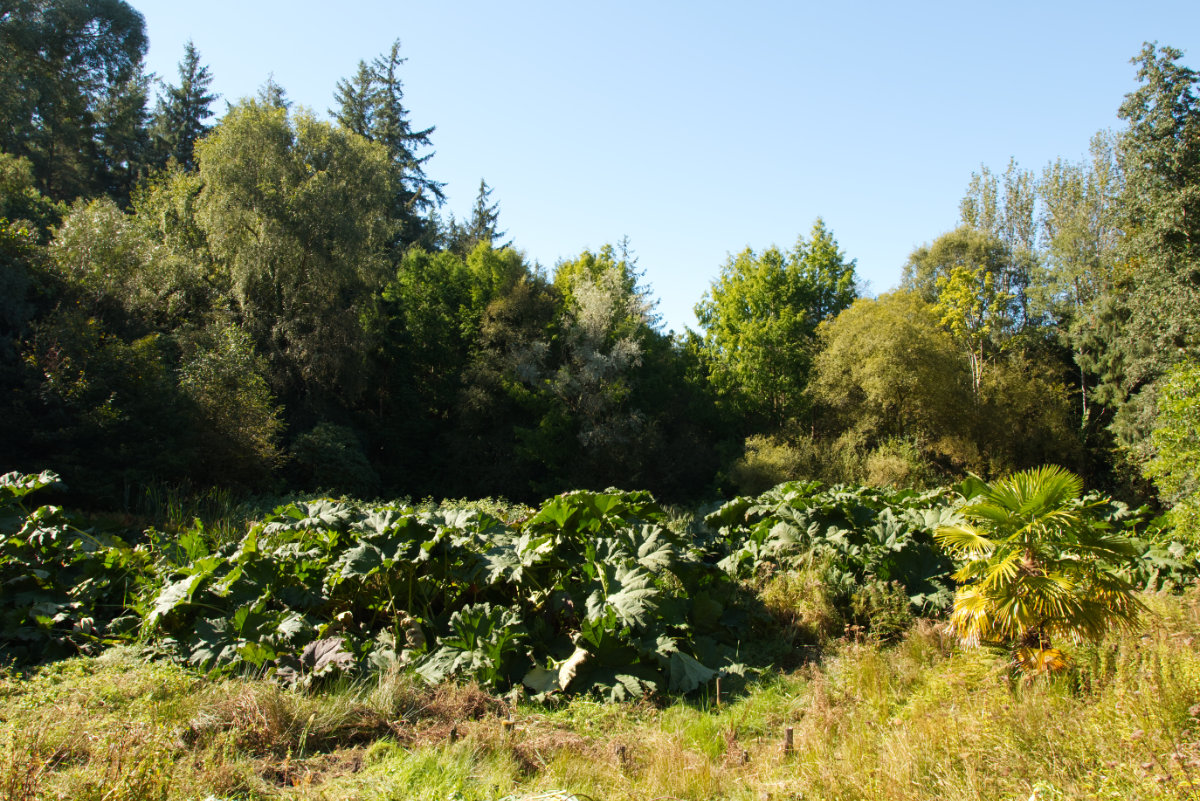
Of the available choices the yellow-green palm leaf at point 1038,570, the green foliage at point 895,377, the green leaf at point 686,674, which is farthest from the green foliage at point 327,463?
the yellow-green palm leaf at point 1038,570

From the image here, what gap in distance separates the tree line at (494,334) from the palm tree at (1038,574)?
11893 millimetres

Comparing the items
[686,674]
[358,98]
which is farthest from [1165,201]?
[358,98]

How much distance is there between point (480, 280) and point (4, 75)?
1706cm

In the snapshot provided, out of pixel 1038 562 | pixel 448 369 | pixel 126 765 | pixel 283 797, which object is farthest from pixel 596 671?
pixel 448 369

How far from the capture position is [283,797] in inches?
118

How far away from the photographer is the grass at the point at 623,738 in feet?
9.79

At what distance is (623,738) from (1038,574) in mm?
2906

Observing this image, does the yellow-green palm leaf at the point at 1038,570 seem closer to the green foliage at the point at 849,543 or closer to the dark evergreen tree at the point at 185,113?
the green foliage at the point at 849,543

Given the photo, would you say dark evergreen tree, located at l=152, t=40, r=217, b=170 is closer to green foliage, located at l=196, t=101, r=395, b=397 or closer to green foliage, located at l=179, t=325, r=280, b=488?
green foliage, located at l=196, t=101, r=395, b=397

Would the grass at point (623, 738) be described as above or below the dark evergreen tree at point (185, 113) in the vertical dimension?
below

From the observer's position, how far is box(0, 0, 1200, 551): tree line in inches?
574

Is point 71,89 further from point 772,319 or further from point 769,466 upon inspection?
point 769,466

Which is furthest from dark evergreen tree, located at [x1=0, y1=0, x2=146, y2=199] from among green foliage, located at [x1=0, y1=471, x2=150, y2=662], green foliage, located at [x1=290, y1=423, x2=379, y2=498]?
Answer: green foliage, located at [x1=0, y1=471, x2=150, y2=662]

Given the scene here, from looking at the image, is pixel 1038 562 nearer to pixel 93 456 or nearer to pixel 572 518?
pixel 572 518
